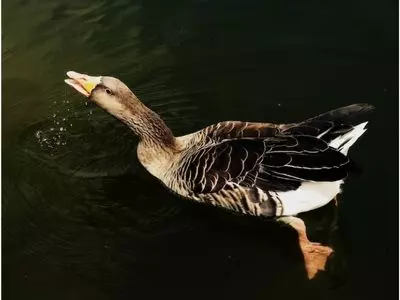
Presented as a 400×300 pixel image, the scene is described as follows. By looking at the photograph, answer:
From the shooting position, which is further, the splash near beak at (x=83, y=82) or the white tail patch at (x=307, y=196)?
the splash near beak at (x=83, y=82)

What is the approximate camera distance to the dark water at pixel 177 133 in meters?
4.76

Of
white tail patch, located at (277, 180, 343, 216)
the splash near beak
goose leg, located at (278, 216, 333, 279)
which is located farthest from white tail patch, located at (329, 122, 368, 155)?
the splash near beak

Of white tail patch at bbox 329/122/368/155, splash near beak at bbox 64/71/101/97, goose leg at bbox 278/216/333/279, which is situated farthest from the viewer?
splash near beak at bbox 64/71/101/97

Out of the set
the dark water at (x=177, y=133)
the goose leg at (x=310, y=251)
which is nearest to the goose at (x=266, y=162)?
the goose leg at (x=310, y=251)

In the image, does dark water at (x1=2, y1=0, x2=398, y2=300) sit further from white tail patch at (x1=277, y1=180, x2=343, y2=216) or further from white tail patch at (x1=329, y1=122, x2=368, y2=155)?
white tail patch at (x1=329, y1=122, x2=368, y2=155)

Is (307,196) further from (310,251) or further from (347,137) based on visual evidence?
(347,137)

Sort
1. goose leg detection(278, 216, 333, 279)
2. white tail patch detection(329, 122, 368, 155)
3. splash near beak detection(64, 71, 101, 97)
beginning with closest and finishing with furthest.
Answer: goose leg detection(278, 216, 333, 279)
white tail patch detection(329, 122, 368, 155)
splash near beak detection(64, 71, 101, 97)

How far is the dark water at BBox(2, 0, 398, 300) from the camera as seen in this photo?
4762mm

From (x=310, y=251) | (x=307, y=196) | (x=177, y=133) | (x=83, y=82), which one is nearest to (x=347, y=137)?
(x=307, y=196)

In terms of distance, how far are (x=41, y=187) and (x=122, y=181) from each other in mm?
665

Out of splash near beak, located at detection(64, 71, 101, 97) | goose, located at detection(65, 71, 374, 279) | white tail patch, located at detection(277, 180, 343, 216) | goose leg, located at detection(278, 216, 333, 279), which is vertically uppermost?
splash near beak, located at detection(64, 71, 101, 97)

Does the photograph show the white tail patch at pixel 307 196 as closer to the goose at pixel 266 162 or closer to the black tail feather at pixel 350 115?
the goose at pixel 266 162

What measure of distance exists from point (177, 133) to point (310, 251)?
1.78 meters

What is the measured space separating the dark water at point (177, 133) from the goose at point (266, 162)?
160 mm
